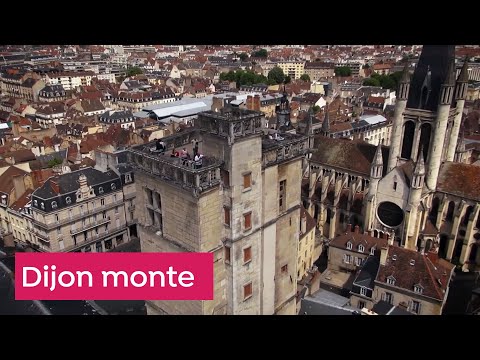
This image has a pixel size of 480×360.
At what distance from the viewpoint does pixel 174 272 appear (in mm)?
14539

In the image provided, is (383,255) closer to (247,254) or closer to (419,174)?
(419,174)

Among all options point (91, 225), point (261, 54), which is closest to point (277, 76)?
point (261, 54)

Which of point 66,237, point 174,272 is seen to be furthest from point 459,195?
point 66,237

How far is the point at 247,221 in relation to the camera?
50.3ft

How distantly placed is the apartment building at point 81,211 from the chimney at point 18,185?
4003 millimetres

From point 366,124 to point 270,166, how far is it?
163 feet

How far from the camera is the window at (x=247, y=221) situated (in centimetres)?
1516

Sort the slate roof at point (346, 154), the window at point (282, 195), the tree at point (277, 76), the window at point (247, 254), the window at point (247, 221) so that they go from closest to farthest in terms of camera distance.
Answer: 1. the window at point (247, 221)
2. the window at point (247, 254)
3. the window at point (282, 195)
4. the slate roof at point (346, 154)
5. the tree at point (277, 76)

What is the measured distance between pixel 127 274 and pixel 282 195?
21.7 ft

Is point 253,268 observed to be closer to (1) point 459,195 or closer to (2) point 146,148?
(2) point 146,148

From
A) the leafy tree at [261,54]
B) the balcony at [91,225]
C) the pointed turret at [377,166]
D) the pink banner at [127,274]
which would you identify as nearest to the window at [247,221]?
the pink banner at [127,274]

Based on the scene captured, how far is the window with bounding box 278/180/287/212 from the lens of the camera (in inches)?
659

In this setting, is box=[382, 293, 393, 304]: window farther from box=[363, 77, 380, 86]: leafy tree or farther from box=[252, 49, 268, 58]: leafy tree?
box=[252, 49, 268, 58]: leafy tree

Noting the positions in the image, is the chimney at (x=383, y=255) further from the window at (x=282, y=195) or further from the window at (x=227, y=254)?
the window at (x=227, y=254)
